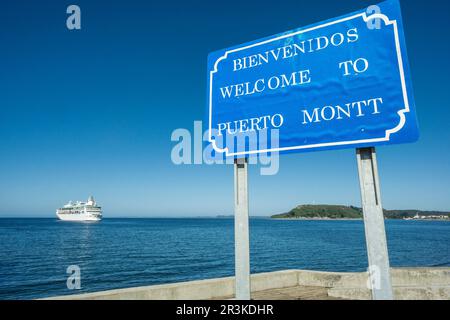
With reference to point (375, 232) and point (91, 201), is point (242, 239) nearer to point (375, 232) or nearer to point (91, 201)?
point (375, 232)

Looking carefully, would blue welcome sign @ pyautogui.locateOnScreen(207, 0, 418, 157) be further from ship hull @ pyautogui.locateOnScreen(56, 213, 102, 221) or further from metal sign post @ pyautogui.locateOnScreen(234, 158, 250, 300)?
ship hull @ pyautogui.locateOnScreen(56, 213, 102, 221)

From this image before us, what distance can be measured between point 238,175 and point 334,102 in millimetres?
1830

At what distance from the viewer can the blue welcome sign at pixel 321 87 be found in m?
3.83

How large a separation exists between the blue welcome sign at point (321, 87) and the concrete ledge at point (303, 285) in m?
4.02

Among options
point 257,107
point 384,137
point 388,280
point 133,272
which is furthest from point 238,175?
point 133,272

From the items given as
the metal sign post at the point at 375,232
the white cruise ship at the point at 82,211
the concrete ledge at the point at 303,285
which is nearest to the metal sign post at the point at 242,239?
the metal sign post at the point at 375,232

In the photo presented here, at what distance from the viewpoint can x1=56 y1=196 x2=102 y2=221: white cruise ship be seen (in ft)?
519

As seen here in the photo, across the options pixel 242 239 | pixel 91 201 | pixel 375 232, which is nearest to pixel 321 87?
pixel 375 232

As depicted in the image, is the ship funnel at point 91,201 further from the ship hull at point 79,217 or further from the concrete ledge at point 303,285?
the concrete ledge at point 303,285

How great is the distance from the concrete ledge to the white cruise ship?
545ft

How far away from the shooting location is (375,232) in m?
3.61

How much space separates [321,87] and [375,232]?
212 cm

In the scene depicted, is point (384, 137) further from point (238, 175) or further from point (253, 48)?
point (253, 48)

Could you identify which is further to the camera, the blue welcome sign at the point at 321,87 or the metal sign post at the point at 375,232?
the blue welcome sign at the point at 321,87
